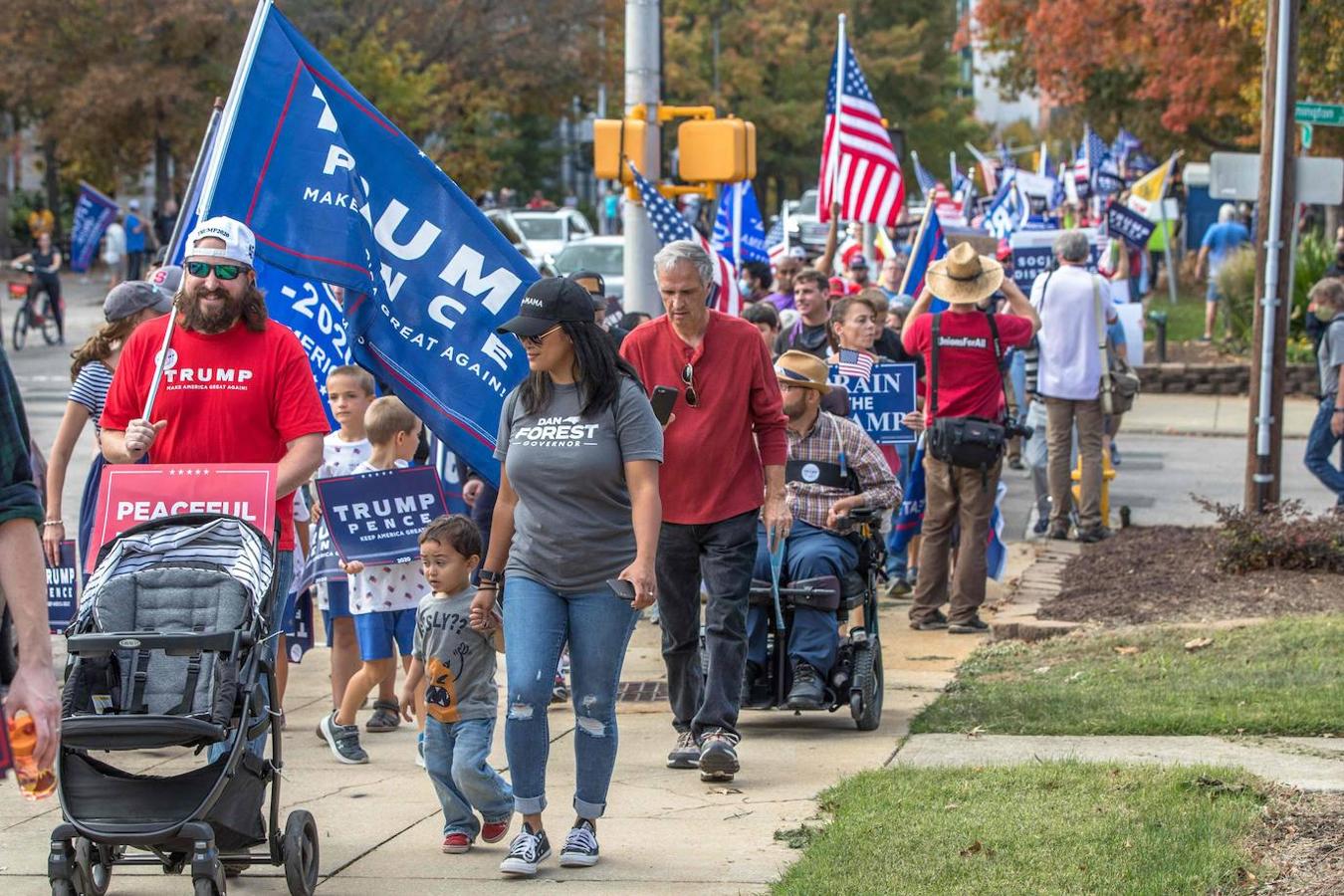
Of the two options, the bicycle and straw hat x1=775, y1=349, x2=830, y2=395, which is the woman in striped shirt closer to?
straw hat x1=775, y1=349, x2=830, y2=395

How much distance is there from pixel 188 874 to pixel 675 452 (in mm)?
2339

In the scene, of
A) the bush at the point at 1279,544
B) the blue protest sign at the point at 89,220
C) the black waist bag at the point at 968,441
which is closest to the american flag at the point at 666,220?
the black waist bag at the point at 968,441

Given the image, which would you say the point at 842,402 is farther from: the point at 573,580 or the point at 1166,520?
the point at 1166,520

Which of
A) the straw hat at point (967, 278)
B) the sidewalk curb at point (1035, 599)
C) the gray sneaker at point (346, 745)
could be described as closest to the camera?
the gray sneaker at point (346, 745)

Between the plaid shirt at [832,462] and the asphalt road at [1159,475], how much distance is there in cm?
637

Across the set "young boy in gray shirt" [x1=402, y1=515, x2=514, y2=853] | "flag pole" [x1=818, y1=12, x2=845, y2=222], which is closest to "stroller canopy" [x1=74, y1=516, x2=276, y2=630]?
"young boy in gray shirt" [x1=402, y1=515, x2=514, y2=853]

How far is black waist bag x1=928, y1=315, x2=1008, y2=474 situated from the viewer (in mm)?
10547

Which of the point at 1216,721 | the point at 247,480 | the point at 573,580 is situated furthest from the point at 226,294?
the point at 1216,721

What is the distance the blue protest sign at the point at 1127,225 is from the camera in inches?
914

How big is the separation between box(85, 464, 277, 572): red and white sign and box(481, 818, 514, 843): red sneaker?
1194 millimetres

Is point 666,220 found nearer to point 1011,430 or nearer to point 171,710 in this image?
point 1011,430

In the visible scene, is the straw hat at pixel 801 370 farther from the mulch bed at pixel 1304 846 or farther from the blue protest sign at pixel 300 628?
the mulch bed at pixel 1304 846

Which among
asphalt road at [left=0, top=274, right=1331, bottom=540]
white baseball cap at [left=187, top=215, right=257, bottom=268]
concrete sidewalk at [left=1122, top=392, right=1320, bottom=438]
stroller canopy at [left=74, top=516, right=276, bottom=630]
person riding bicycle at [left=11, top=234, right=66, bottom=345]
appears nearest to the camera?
stroller canopy at [left=74, top=516, right=276, bottom=630]

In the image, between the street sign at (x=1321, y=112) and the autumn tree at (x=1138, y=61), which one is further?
the autumn tree at (x=1138, y=61)
